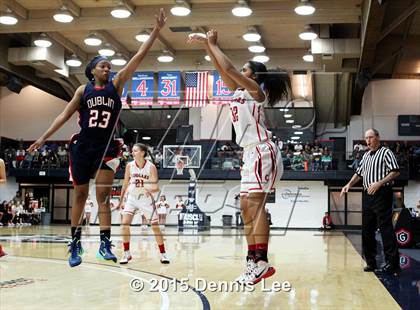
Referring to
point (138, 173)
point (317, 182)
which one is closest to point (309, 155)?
point (317, 182)

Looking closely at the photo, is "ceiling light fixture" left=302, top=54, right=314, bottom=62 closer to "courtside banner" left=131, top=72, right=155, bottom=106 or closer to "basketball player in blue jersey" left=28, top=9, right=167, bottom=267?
"courtside banner" left=131, top=72, right=155, bottom=106

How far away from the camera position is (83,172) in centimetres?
445

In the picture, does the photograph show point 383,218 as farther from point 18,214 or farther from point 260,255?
point 18,214

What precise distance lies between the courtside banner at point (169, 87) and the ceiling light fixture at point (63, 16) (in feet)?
17.7

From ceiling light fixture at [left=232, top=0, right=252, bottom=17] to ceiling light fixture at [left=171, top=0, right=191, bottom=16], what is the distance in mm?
1180

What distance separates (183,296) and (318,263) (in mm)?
4058

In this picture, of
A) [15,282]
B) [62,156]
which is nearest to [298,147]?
[62,156]

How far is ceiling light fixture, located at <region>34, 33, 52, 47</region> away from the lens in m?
16.8

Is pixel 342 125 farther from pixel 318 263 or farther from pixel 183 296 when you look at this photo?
pixel 183 296

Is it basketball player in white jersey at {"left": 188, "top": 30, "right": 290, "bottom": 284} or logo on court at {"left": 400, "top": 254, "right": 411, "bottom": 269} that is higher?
basketball player in white jersey at {"left": 188, "top": 30, "right": 290, "bottom": 284}

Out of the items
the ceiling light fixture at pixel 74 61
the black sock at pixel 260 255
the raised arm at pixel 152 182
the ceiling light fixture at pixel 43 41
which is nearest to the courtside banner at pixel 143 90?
the raised arm at pixel 152 182

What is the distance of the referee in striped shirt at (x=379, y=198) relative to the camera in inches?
302

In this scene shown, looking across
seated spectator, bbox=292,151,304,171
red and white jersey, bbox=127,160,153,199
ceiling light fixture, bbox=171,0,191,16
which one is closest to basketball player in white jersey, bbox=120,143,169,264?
red and white jersey, bbox=127,160,153,199

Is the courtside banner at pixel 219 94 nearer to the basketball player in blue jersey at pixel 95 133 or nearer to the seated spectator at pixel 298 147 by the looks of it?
the basketball player in blue jersey at pixel 95 133
